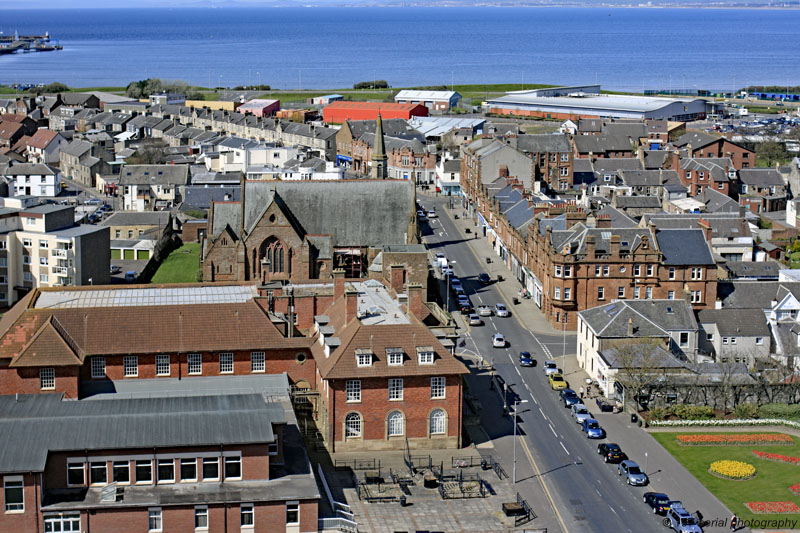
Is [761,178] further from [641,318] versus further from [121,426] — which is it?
[121,426]

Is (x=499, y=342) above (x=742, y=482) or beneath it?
above

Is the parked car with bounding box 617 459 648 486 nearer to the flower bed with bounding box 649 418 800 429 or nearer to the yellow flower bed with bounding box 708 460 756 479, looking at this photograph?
the yellow flower bed with bounding box 708 460 756 479

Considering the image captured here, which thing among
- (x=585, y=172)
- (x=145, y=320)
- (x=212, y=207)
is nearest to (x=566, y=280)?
(x=212, y=207)

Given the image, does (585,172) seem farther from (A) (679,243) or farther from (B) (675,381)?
(B) (675,381)

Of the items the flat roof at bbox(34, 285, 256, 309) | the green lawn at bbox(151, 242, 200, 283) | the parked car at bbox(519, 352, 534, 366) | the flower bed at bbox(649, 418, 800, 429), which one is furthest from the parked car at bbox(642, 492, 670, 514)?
the green lawn at bbox(151, 242, 200, 283)

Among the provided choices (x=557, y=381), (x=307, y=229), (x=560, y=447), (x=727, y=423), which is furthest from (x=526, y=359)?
(x=307, y=229)
